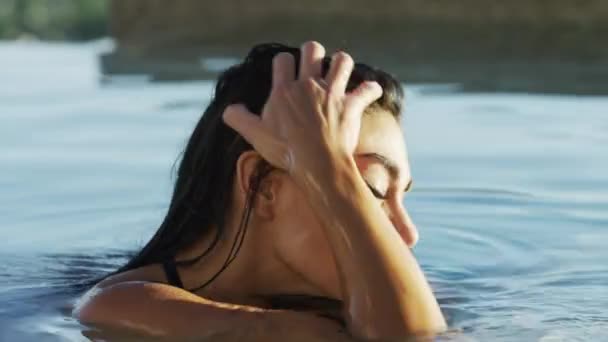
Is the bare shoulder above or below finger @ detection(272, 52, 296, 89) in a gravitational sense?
below

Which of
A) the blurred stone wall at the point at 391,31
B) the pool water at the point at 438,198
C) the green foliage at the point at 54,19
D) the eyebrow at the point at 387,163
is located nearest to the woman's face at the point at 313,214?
the eyebrow at the point at 387,163

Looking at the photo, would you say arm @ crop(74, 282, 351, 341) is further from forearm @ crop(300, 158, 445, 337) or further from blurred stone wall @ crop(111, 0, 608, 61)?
blurred stone wall @ crop(111, 0, 608, 61)

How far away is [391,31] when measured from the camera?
1199 centimetres

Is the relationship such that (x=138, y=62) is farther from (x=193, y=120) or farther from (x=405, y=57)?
(x=193, y=120)

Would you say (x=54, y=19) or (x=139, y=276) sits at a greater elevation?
(x=54, y=19)

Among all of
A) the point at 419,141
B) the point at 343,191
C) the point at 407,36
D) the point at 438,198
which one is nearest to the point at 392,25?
the point at 407,36

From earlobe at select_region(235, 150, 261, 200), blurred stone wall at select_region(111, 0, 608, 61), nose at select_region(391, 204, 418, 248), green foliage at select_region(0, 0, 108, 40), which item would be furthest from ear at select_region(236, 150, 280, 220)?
green foliage at select_region(0, 0, 108, 40)

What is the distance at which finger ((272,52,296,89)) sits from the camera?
8.60 feet

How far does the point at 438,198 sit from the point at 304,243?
259 cm

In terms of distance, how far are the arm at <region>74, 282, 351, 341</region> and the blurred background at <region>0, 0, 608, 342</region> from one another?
0.87 feet

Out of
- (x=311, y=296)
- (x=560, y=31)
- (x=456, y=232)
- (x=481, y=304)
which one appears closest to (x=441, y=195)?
(x=456, y=232)

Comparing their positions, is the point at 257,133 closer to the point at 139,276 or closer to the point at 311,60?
the point at 311,60

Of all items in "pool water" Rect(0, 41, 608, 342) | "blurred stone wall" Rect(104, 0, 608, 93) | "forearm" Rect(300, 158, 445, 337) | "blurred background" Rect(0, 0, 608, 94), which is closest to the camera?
"forearm" Rect(300, 158, 445, 337)

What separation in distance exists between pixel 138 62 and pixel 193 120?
4077mm
